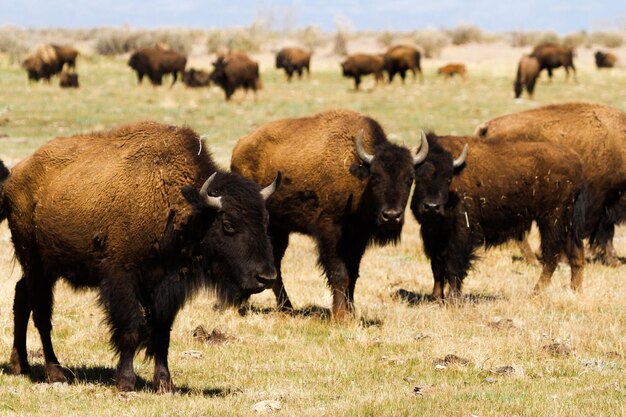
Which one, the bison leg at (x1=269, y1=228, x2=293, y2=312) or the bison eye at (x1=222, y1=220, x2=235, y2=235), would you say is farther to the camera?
the bison leg at (x1=269, y1=228, x2=293, y2=312)

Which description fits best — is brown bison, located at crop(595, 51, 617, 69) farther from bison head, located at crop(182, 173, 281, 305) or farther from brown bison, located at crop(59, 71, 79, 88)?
bison head, located at crop(182, 173, 281, 305)

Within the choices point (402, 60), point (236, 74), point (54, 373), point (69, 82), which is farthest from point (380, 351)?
point (402, 60)

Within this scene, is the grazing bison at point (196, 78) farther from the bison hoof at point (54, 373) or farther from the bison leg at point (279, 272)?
the bison hoof at point (54, 373)

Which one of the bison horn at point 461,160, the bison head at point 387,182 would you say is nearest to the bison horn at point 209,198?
the bison head at point 387,182

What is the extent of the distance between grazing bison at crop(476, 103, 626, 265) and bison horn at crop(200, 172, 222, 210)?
6.69 m

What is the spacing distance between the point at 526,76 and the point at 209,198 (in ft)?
118

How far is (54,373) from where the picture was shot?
23.4 ft

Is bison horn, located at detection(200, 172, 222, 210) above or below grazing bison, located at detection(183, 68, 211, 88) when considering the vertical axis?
above

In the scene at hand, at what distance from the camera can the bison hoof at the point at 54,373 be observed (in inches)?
279

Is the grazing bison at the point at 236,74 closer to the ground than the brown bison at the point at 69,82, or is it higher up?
higher up

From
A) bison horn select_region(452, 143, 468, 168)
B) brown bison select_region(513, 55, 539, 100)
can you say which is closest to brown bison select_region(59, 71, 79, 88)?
brown bison select_region(513, 55, 539, 100)

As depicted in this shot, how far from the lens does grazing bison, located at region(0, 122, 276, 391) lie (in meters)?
6.58

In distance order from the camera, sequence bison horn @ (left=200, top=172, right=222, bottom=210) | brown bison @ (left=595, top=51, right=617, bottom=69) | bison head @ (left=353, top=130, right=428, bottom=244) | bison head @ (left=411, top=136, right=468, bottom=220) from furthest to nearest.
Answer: brown bison @ (left=595, top=51, right=617, bottom=69) → bison head @ (left=411, top=136, right=468, bottom=220) → bison head @ (left=353, top=130, right=428, bottom=244) → bison horn @ (left=200, top=172, right=222, bottom=210)

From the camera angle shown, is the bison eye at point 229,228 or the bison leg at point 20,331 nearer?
the bison eye at point 229,228
